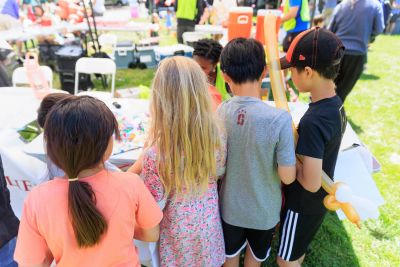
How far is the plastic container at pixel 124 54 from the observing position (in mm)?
5808

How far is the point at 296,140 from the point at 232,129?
0.29 meters

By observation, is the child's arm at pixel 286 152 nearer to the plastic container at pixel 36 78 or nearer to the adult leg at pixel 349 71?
the plastic container at pixel 36 78

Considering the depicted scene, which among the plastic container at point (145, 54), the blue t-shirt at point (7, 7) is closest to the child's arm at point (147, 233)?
the blue t-shirt at point (7, 7)

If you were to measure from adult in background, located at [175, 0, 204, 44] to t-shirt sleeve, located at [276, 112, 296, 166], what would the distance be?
4.88m

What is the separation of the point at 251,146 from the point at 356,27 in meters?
2.79

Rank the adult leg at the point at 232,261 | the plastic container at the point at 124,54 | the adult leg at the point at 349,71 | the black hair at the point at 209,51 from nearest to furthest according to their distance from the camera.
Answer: the adult leg at the point at 232,261, the black hair at the point at 209,51, the adult leg at the point at 349,71, the plastic container at the point at 124,54

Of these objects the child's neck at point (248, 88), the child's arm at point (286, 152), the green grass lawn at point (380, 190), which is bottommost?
the green grass lawn at point (380, 190)

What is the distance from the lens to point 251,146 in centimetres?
128

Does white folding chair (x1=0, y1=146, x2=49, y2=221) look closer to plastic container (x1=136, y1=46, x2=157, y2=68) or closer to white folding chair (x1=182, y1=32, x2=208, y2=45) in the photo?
white folding chair (x1=182, y1=32, x2=208, y2=45)

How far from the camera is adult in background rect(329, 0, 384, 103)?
10.6ft

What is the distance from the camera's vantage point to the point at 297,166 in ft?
4.35

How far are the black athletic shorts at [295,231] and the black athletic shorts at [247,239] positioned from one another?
73 millimetres

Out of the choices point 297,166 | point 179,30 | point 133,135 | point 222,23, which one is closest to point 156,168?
point 297,166

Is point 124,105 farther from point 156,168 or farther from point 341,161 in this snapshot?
point 341,161
